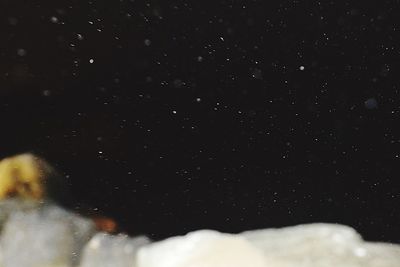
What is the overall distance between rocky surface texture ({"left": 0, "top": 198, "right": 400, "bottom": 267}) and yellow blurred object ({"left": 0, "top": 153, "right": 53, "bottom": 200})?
0.06 feet

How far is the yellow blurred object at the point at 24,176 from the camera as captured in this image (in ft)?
3.59

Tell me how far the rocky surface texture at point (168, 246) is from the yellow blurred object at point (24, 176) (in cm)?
2

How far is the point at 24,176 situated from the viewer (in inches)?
43.6

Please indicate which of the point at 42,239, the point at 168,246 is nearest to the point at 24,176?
the point at 42,239

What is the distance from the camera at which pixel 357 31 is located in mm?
985

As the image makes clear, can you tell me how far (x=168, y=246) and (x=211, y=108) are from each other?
10.4 inches

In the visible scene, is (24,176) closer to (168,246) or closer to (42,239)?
(42,239)

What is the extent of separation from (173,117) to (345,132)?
12.7 inches

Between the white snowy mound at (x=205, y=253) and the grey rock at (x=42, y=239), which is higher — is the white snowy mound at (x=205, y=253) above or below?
above

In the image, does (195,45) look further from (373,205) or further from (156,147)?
(373,205)

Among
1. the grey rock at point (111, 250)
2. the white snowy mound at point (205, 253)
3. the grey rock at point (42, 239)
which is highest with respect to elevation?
the white snowy mound at point (205, 253)

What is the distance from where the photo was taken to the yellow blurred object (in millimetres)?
1093

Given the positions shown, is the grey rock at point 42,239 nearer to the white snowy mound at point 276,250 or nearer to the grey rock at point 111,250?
the grey rock at point 111,250

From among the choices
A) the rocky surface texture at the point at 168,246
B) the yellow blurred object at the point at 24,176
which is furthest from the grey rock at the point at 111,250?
the yellow blurred object at the point at 24,176
